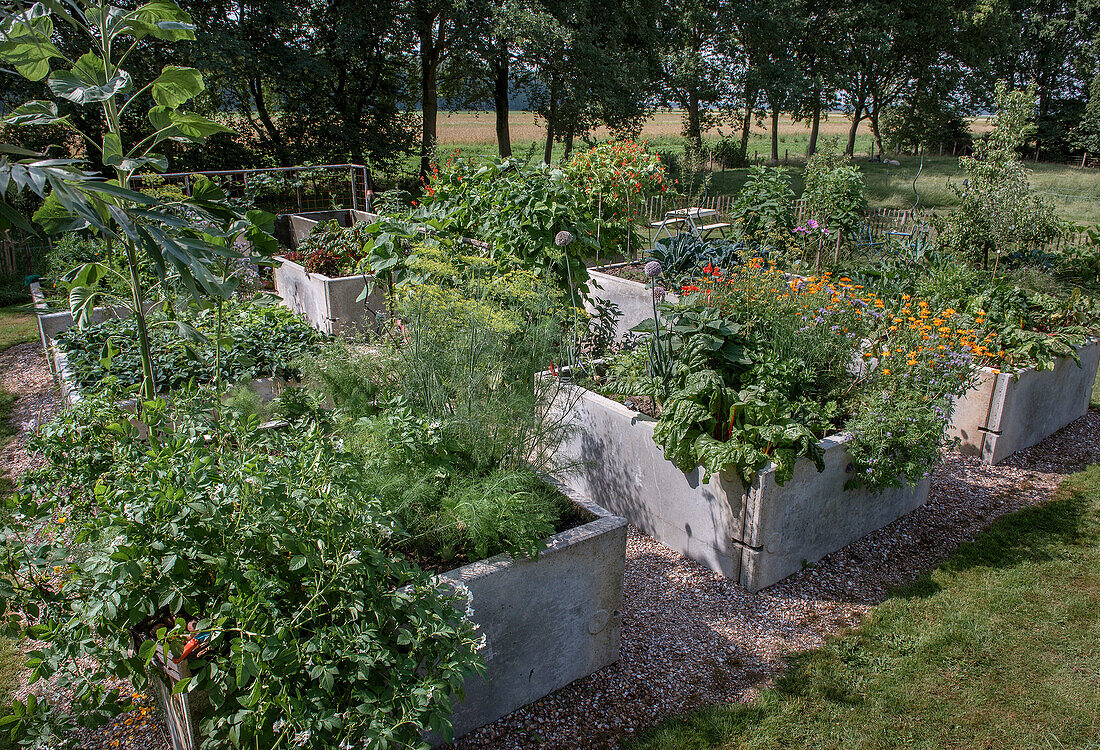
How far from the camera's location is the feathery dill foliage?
8.77ft

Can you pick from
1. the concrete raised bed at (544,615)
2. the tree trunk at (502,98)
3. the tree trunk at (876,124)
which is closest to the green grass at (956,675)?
the concrete raised bed at (544,615)

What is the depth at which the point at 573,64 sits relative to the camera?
695 inches

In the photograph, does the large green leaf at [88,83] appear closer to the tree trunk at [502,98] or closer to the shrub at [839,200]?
the shrub at [839,200]

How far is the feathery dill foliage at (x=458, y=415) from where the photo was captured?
8.77 ft

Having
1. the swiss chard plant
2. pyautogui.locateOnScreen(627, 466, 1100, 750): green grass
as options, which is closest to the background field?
the swiss chard plant

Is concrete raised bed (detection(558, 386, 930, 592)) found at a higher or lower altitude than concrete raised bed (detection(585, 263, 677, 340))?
lower

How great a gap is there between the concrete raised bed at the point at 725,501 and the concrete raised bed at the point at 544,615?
0.54m

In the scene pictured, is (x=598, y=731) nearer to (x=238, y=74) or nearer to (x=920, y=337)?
(x=920, y=337)

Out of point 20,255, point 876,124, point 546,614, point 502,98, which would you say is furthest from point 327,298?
point 876,124

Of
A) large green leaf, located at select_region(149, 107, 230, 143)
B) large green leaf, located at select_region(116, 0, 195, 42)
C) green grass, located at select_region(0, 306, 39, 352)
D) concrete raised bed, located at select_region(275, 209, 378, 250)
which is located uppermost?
large green leaf, located at select_region(116, 0, 195, 42)

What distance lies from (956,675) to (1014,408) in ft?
8.66

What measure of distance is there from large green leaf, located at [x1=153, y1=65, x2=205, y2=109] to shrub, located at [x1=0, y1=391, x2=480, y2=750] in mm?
1234

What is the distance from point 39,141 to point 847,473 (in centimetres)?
1595

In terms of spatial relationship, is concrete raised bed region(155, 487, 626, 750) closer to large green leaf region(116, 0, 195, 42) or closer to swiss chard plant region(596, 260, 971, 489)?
swiss chard plant region(596, 260, 971, 489)
